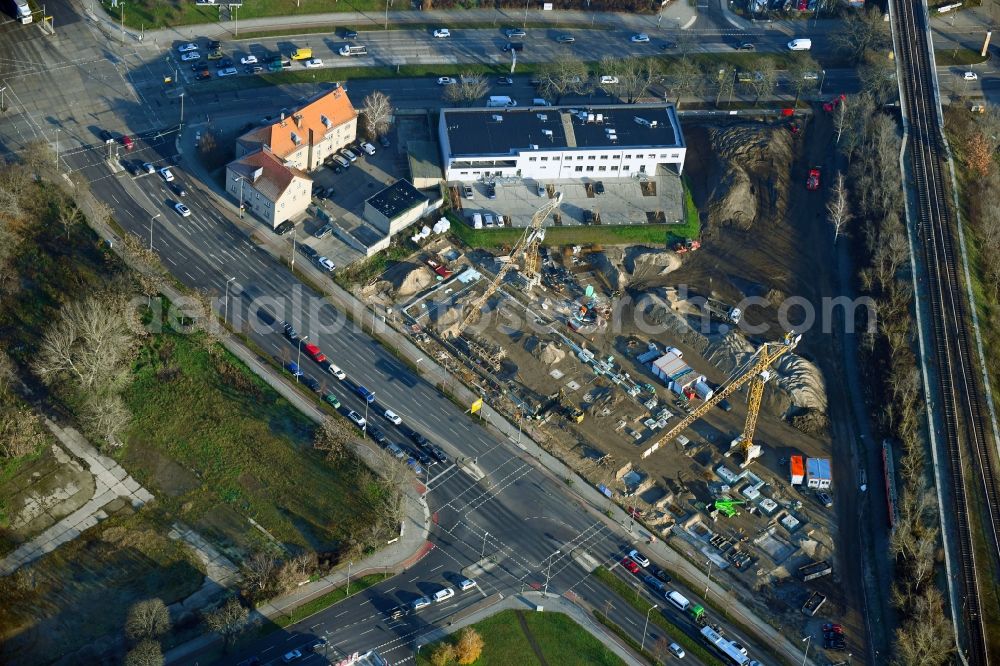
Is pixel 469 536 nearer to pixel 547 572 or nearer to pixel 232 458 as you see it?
pixel 547 572

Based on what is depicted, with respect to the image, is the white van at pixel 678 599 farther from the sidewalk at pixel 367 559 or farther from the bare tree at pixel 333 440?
the bare tree at pixel 333 440

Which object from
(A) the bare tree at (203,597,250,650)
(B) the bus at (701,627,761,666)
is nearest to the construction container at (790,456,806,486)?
(B) the bus at (701,627,761,666)

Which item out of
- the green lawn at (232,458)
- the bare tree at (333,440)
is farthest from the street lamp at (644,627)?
the bare tree at (333,440)

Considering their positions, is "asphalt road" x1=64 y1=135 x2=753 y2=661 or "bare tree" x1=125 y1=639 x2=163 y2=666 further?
"asphalt road" x1=64 y1=135 x2=753 y2=661

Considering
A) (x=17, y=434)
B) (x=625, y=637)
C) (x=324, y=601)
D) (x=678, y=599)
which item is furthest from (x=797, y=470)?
(x=17, y=434)

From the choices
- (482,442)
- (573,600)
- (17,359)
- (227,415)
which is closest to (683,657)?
(573,600)

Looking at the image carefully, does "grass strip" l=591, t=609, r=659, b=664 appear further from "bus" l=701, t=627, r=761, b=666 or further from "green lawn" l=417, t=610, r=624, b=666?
"bus" l=701, t=627, r=761, b=666
